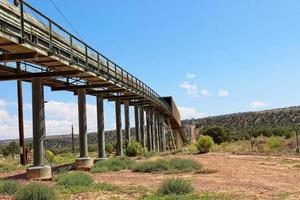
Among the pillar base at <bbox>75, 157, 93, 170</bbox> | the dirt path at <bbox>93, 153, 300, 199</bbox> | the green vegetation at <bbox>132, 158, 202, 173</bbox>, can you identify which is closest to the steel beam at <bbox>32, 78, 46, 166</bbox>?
the dirt path at <bbox>93, 153, 300, 199</bbox>

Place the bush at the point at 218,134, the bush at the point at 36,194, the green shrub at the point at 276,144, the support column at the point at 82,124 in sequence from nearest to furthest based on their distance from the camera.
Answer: the bush at the point at 36,194 < the support column at the point at 82,124 < the green shrub at the point at 276,144 < the bush at the point at 218,134

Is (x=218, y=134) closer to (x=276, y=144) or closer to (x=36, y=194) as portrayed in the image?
(x=276, y=144)


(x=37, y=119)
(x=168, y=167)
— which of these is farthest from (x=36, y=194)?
(x=168, y=167)

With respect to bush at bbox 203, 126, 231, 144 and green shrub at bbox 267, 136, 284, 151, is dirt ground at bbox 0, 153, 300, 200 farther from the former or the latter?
bush at bbox 203, 126, 231, 144

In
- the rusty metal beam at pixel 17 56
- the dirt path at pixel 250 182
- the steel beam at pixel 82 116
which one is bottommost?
the dirt path at pixel 250 182

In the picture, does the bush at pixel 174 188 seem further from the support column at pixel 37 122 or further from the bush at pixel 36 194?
the support column at pixel 37 122

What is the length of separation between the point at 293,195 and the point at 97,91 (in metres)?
A: 20.6

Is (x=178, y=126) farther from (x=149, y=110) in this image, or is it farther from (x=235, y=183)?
(x=235, y=183)

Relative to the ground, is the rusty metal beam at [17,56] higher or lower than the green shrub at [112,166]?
higher

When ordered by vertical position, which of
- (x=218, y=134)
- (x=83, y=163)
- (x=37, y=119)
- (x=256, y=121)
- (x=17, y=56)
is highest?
(x=17, y=56)

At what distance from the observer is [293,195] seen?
1603 centimetres

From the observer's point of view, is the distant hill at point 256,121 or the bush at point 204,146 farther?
the distant hill at point 256,121

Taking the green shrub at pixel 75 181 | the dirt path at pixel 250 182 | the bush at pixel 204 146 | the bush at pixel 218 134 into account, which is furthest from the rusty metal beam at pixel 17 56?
the bush at pixel 218 134

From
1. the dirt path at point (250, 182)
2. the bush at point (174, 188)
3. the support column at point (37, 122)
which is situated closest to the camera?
the bush at point (174, 188)
